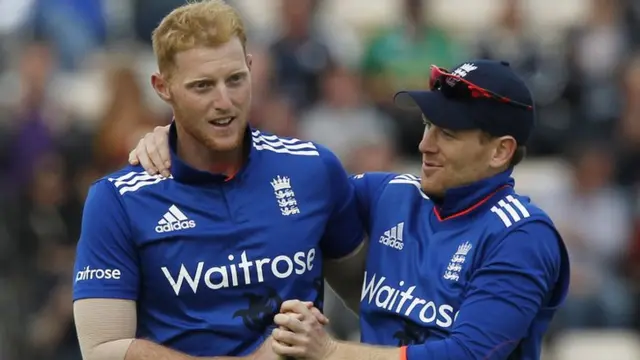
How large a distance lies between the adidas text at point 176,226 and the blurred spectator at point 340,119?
542cm

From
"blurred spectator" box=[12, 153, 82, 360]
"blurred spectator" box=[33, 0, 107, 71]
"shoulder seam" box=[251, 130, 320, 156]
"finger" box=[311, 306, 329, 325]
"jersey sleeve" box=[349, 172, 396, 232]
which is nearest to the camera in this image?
"finger" box=[311, 306, 329, 325]

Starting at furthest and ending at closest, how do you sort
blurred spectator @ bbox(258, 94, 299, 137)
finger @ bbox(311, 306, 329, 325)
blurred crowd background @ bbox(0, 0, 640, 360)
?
blurred spectator @ bbox(258, 94, 299, 137), blurred crowd background @ bbox(0, 0, 640, 360), finger @ bbox(311, 306, 329, 325)

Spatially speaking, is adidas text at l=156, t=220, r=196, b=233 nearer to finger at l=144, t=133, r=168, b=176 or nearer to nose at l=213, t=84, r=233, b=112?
finger at l=144, t=133, r=168, b=176

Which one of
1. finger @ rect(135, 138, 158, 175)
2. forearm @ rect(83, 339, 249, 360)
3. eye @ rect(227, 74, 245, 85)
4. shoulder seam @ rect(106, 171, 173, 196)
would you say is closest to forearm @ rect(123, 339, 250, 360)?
Answer: forearm @ rect(83, 339, 249, 360)

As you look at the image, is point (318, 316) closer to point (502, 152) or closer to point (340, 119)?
point (502, 152)

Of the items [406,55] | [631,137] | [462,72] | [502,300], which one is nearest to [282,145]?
[462,72]

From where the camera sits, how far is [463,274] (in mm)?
5430

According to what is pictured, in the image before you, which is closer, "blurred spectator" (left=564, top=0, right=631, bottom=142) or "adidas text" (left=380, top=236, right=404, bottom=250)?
"adidas text" (left=380, top=236, right=404, bottom=250)

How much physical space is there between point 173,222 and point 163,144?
369mm

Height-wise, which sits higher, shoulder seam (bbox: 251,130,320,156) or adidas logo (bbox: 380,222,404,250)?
shoulder seam (bbox: 251,130,320,156)

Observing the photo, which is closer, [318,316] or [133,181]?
[318,316]

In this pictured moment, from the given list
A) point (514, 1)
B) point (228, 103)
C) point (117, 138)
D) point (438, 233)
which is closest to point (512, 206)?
point (438, 233)

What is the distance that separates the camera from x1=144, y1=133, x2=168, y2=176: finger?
5.64m

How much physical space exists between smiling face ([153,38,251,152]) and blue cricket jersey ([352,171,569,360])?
0.77 metres
